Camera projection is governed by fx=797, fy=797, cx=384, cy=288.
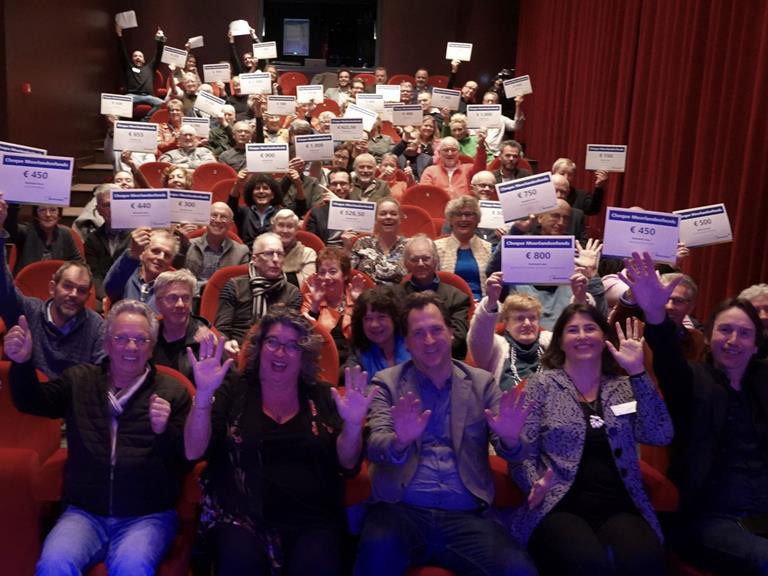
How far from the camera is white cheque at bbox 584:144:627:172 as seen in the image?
5.92 meters

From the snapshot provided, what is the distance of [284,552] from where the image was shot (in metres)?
2.40

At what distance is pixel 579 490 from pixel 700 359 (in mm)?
928

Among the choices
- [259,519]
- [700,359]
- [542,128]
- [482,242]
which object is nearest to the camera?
[259,519]

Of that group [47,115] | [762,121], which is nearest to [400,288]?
[762,121]

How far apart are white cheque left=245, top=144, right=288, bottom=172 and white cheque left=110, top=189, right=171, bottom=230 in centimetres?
178

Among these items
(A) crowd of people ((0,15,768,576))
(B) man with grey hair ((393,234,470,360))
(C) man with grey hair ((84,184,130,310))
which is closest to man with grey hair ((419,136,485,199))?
(C) man with grey hair ((84,184,130,310))

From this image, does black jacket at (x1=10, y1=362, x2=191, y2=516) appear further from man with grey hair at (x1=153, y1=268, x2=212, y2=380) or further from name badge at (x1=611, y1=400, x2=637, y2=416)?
name badge at (x1=611, y1=400, x2=637, y2=416)

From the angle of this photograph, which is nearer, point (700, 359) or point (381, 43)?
point (700, 359)

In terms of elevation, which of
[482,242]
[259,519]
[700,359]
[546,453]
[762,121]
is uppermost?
[762,121]

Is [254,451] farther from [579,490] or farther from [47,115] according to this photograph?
[47,115]

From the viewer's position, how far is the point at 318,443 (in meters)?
2.46

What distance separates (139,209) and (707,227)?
271 cm

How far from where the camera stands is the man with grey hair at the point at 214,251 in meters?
4.74

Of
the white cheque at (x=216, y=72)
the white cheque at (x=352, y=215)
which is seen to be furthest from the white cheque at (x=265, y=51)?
the white cheque at (x=352, y=215)
